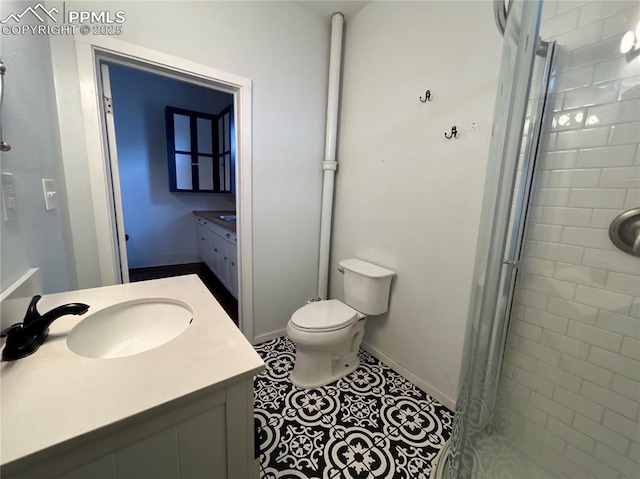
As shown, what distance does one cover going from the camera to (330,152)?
2010 mm

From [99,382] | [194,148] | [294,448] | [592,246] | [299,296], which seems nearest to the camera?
[99,382]

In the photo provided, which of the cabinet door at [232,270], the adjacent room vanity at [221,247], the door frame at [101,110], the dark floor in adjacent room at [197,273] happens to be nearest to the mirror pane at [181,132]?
the adjacent room vanity at [221,247]

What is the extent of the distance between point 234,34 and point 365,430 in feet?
7.63

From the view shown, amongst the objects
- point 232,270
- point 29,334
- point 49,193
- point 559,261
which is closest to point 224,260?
point 232,270

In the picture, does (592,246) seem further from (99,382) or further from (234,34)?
(234,34)

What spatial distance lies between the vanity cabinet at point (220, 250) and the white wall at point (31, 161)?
3.90 feet

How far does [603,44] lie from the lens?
908mm

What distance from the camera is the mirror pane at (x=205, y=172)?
Answer: 11.8 ft

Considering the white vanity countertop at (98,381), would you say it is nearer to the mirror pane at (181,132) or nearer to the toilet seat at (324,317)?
→ the toilet seat at (324,317)

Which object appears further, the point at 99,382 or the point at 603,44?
the point at 603,44

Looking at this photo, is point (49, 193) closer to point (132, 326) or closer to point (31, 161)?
point (31, 161)

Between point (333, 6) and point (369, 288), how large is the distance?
1.88 metres

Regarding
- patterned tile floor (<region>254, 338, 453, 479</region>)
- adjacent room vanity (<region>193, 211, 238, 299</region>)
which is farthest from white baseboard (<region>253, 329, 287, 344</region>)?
adjacent room vanity (<region>193, 211, 238, 299</region>)

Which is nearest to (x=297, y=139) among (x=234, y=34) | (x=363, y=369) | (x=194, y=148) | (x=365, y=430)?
(x=234, y=34)
